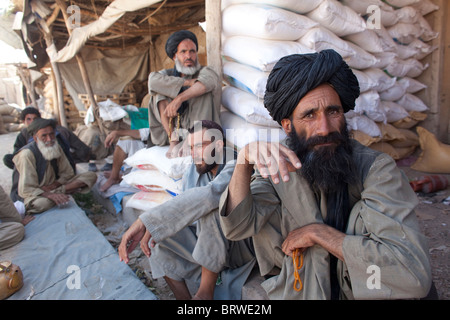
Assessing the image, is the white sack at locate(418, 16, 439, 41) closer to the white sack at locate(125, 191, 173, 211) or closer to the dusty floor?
the dusty floor

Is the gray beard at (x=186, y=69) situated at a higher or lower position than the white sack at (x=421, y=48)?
lower

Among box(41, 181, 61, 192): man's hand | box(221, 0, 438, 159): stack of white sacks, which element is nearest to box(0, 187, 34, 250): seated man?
box(41, 181, 61, 192): man's hand

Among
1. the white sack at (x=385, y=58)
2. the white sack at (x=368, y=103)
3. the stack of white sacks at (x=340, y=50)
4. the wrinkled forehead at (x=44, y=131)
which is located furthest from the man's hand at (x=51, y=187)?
the white sack at (x=385, y=58)

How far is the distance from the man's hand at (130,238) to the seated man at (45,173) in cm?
240

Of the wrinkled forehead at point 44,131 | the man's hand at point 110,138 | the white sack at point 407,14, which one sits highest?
the white sack at point 407,14

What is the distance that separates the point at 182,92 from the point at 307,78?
200cm

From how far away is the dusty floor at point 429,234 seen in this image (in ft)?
7.52

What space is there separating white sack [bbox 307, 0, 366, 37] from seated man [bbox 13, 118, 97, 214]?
3.45 meters

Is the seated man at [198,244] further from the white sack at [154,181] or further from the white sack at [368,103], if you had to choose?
the white sack at [368,103]

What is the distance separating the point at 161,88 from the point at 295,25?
4.79ft

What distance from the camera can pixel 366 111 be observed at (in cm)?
357

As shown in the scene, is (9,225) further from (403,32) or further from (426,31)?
(426,31)

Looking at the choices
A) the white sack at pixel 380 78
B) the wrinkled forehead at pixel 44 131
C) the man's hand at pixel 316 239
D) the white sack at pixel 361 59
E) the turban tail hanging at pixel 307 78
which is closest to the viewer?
the man's hand at pixel 316 239
